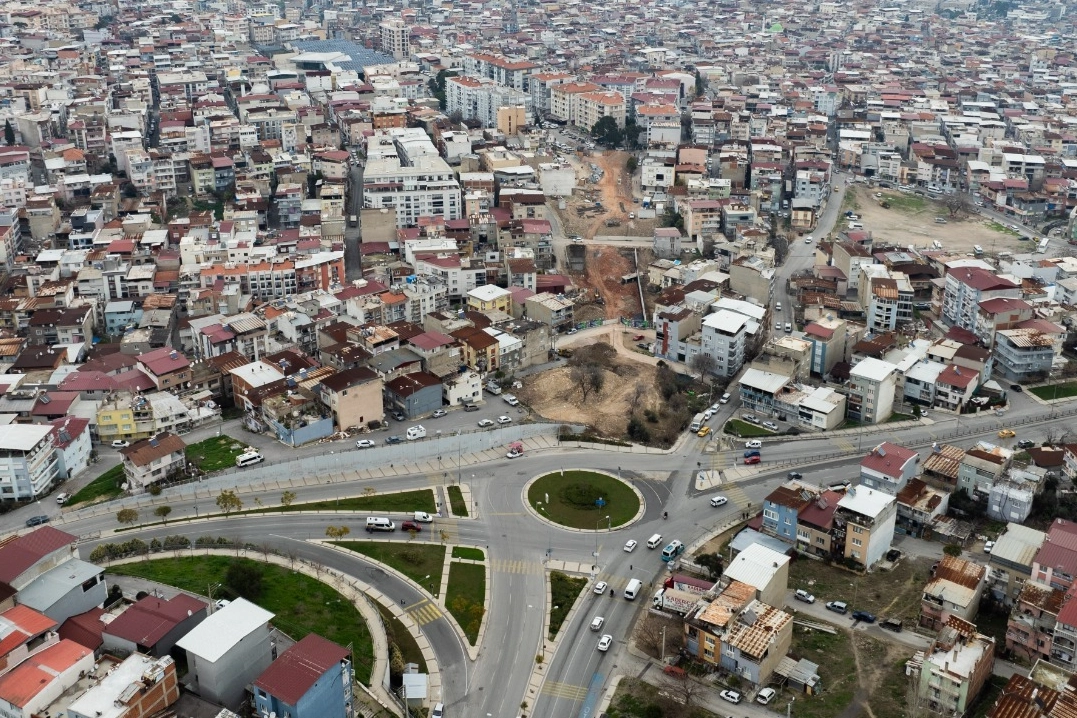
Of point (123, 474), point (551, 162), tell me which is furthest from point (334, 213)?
point (123, 474)

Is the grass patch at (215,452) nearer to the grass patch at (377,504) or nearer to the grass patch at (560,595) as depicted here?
the grass patch at (377,504)

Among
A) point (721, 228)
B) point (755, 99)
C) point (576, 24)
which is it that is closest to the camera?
point (721, 228)

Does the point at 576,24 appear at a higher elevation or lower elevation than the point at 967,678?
higher

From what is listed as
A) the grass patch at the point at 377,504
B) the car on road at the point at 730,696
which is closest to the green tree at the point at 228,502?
the grass patch at the point at 377,504

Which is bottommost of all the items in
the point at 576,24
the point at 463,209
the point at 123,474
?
the point at 123,474

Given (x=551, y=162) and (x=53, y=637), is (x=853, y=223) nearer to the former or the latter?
(x=551, y=162)

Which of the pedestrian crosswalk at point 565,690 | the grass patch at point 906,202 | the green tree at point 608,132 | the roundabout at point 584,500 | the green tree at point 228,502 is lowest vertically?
the pedestrian crosswalk at point 565,690

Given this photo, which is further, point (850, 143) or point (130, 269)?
point (850, 143)
